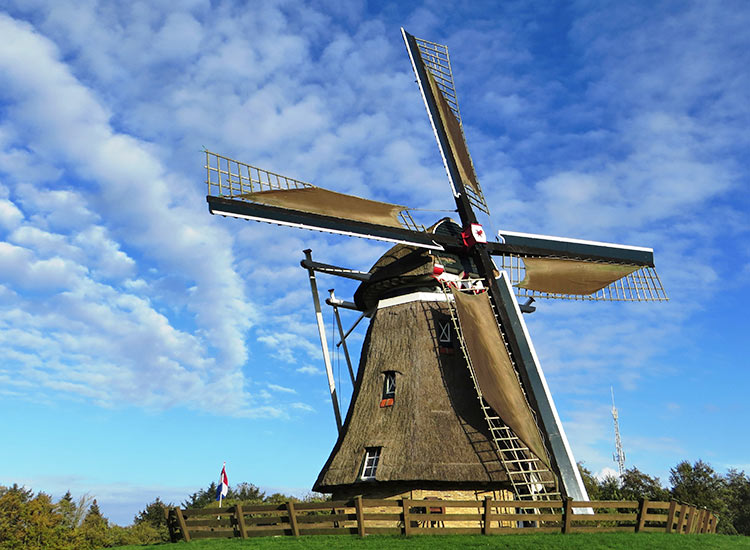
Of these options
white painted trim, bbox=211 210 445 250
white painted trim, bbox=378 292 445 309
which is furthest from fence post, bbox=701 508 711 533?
white painted trim, bbox=211 210 445 250

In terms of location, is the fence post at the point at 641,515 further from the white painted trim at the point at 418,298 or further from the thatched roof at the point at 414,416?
the white painted trim at the point at 418,298

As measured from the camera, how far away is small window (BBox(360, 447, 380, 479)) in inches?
655

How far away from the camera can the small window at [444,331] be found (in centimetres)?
1847

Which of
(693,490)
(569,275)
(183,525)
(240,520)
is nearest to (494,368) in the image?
(569,275)

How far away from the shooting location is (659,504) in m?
14.5

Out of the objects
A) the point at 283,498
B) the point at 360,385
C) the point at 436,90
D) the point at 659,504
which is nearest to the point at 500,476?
the point at 659,504

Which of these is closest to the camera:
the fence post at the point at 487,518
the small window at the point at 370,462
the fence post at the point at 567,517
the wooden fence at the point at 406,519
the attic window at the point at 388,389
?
the fence post at the point at 487,518

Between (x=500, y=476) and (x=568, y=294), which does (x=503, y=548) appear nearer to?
(x=500, y=476)

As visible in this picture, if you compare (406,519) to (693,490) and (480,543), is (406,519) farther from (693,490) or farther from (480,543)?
(693,490)

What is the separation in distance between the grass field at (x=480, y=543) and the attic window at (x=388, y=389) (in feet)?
15.9

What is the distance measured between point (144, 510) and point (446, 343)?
43.9 metres

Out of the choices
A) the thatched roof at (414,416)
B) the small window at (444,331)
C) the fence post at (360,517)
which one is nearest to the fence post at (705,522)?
the thatched roof at (414,416)

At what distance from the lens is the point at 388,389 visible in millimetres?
18219

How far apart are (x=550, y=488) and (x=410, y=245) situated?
789cm
